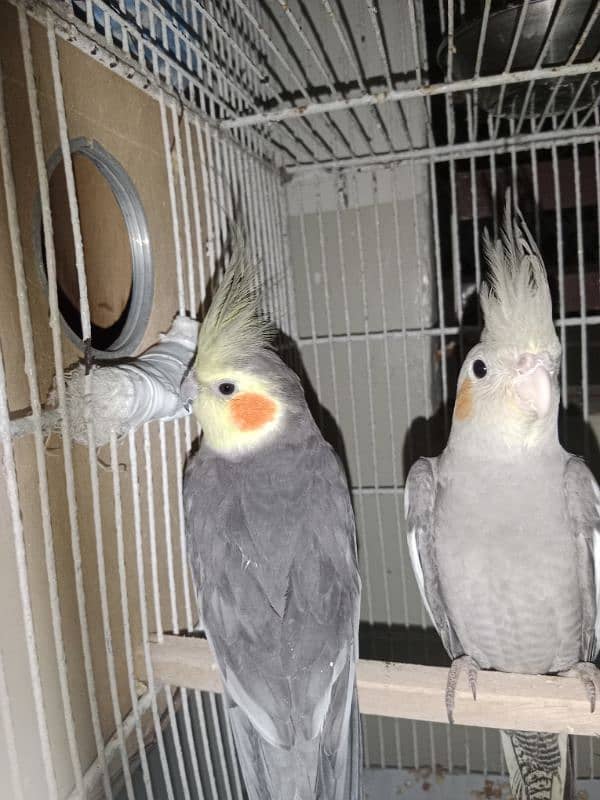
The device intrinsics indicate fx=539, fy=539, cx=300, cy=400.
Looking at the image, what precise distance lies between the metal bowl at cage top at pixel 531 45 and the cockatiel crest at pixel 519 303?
44 cm

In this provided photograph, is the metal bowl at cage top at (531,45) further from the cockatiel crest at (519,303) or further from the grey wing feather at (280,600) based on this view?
the grey wing feather at (280,600)

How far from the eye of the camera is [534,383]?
106cm

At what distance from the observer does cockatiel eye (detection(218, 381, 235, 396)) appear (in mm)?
1128

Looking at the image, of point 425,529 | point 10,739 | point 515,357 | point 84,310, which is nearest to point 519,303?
point 515,357

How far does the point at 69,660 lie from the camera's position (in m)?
0.92

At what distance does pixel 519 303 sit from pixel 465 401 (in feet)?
0.80

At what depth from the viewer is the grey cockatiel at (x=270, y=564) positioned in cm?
101

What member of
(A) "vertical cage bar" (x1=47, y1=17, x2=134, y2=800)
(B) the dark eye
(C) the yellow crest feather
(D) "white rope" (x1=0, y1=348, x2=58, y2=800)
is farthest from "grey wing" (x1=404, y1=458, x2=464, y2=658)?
(D) "white rope" (x1=0, y1=348, x2=58, y2=800)

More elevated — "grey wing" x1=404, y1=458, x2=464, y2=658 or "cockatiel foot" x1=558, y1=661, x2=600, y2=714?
"grey wing" x1=404, y1=458, x2=464, y2=658

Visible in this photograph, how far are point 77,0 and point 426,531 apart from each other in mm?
1309

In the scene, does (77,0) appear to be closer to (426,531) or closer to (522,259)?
(522,259)

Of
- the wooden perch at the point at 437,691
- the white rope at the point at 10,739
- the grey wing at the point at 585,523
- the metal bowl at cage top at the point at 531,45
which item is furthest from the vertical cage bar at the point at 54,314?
the grey wing at the point at 585,523

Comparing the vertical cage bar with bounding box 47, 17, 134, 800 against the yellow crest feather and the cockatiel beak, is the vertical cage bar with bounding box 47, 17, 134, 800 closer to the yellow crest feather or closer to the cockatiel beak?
the yellow crest feather

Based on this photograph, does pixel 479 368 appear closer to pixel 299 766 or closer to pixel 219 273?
pixel 219 273
